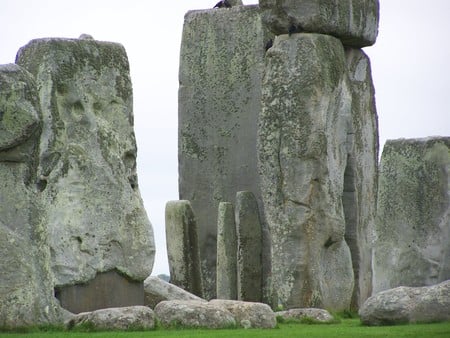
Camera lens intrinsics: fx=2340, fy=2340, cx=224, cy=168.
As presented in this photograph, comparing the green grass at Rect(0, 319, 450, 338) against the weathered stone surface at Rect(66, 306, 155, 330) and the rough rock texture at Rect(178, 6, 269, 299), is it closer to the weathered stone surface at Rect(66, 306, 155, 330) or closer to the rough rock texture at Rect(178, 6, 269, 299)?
the weathered stone surface at Rect(66, 306, 155, 330)

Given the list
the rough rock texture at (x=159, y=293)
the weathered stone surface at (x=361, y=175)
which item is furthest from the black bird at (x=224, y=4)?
the rough rock texture at (x=159, y=293)

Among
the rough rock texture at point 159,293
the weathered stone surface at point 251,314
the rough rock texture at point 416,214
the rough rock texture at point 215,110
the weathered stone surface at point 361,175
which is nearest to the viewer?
the weathered stone surface at point 251,314

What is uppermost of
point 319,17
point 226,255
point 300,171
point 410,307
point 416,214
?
point 319,17

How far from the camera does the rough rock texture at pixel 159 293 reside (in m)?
29.2

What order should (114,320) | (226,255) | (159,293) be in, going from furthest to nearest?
(226,255) → (159,293) → (114,320)

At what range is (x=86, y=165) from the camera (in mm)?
27469

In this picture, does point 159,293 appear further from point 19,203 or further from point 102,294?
point 19,203

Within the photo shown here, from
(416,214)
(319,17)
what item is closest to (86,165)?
(319,17)

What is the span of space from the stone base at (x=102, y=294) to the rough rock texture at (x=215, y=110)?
672 centimetres

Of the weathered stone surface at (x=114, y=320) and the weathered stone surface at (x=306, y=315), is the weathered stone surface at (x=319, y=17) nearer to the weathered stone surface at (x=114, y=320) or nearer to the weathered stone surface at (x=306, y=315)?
the weathered stone surface at (x=306, y=315)

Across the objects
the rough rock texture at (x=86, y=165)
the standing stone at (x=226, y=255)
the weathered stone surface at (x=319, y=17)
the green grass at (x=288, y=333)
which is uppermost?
the weathered stone surface at (x=319, y=17)

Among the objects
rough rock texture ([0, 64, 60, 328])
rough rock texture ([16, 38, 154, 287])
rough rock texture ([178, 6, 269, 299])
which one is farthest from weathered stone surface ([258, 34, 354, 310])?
rough rock texture ([0, 64, 60, 328])

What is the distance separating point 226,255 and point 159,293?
3.62 meters

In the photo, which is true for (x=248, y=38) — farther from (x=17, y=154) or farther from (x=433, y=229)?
(x=17, y=154)
